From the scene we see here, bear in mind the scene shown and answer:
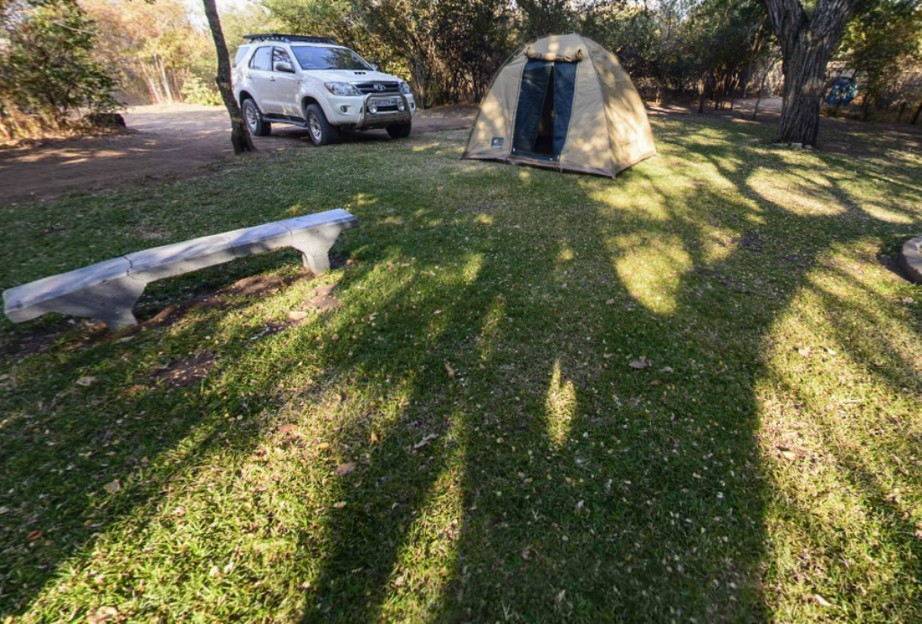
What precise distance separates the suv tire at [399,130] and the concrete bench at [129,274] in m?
7.69

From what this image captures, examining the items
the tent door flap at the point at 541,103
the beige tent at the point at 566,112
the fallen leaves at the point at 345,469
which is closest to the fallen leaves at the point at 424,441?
the fallen leaves at the point at 345,469

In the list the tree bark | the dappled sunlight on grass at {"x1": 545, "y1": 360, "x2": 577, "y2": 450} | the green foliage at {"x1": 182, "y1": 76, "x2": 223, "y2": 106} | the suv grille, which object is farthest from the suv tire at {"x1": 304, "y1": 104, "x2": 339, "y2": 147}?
the green foliage at {"x1": 182, "y1": 76, "x2": 223, "y2": 106}

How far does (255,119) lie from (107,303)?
1006 cm

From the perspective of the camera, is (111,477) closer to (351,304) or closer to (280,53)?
(351,304)

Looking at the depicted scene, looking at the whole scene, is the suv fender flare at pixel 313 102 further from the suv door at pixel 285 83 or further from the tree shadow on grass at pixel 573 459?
the tree shadow on grass at pixel 573 459

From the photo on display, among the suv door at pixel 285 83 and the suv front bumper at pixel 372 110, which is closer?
the suv front bumper at pixel 372 110

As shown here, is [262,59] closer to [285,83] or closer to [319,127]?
[285,83]

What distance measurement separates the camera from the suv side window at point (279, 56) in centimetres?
932

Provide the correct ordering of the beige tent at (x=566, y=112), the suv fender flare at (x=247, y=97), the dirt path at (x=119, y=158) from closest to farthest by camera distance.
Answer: the dirt path at (x=119, y=158), the beige tent at (x=566, y=112), the suv fender flare at (x=247, y=97)

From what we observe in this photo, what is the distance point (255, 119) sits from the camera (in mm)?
11195

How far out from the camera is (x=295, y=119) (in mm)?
9914

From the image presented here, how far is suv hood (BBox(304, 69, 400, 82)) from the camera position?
28.7 feet

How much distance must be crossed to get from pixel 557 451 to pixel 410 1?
56.3 feet

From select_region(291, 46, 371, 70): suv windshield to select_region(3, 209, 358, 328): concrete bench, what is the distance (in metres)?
7.31
